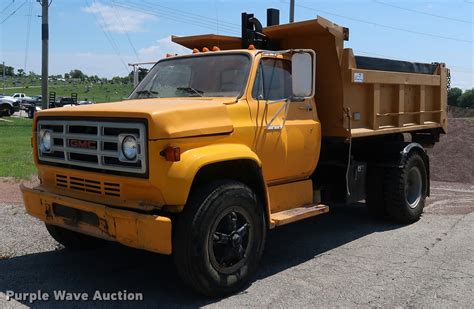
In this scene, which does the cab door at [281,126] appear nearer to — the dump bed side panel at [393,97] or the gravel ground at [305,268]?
the dump bed side panel at [393,97]

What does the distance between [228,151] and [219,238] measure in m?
0.80

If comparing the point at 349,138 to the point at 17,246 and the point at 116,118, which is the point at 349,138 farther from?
the point at 17,246

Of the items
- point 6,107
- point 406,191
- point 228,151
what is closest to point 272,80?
point 228,151

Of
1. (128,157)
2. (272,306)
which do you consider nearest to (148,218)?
(128,157)

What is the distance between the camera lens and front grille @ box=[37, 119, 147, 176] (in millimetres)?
4406

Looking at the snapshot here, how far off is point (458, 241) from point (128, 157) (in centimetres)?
445

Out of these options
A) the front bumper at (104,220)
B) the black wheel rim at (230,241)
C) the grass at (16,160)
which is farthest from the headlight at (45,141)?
the grass at (16,160)

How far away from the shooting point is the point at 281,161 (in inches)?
223

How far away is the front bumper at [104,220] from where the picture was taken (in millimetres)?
4219

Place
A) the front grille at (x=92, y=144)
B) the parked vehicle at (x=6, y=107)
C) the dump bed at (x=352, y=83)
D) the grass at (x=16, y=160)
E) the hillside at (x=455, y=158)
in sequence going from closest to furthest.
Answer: the front grille at (x=92, y=144) → the dump bed at (x=352, y=83) → the grass at (x=16, y=160) → the hillside at (x=455, y=158) → the parked vehicle at (x=6, y=107)

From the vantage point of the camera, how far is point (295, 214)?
562 cm

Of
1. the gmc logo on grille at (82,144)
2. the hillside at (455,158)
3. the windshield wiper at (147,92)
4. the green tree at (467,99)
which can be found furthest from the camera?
the green tree at (467,99)

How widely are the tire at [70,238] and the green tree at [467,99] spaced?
41487 mm

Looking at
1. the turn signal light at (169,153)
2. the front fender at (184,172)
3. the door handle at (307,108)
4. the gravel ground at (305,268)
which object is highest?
the door handle at (307,108)
